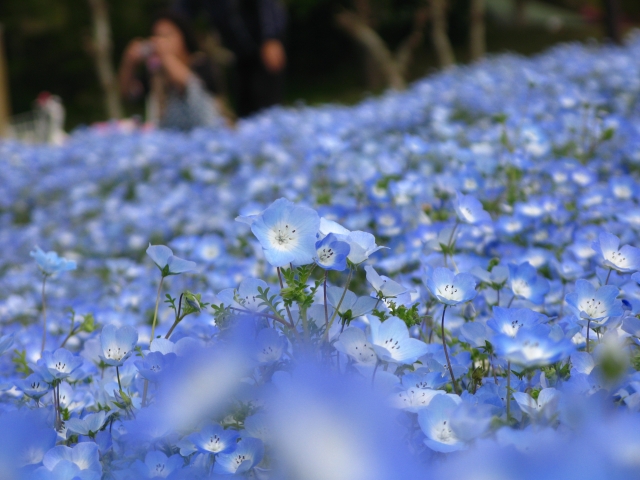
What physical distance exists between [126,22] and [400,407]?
26.1m

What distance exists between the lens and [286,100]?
2092 cm

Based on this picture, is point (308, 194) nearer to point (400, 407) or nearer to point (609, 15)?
point (400, 407)

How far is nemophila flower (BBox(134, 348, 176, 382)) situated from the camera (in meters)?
0.82

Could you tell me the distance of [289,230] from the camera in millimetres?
883

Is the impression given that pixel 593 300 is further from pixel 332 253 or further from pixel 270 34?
pixel 270 34

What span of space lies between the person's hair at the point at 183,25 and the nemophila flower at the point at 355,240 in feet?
15.0

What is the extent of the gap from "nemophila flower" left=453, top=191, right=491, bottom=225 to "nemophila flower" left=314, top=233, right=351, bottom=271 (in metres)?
0.42

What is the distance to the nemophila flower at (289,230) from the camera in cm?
86

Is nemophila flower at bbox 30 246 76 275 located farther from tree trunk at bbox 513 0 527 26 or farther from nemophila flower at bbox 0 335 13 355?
tree trunk at bbox 513 0 527 26

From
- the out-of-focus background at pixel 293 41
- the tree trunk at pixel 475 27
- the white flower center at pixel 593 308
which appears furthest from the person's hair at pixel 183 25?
the out-of-focus background at pixel 293 41

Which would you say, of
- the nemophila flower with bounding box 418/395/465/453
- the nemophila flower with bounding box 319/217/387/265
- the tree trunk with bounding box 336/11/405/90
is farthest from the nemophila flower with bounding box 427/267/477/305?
the tree trunk with bounding box 336/11/405/90

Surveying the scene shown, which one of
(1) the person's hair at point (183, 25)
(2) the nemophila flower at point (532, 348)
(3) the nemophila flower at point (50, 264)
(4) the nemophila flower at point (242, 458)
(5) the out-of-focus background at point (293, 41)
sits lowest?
(5) the out-of-focus background at point (293, 41)

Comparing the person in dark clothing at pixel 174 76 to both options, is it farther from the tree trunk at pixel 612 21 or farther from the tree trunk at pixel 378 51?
the tree trunk at pixel 378 51

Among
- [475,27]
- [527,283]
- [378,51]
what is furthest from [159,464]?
[475,27]
